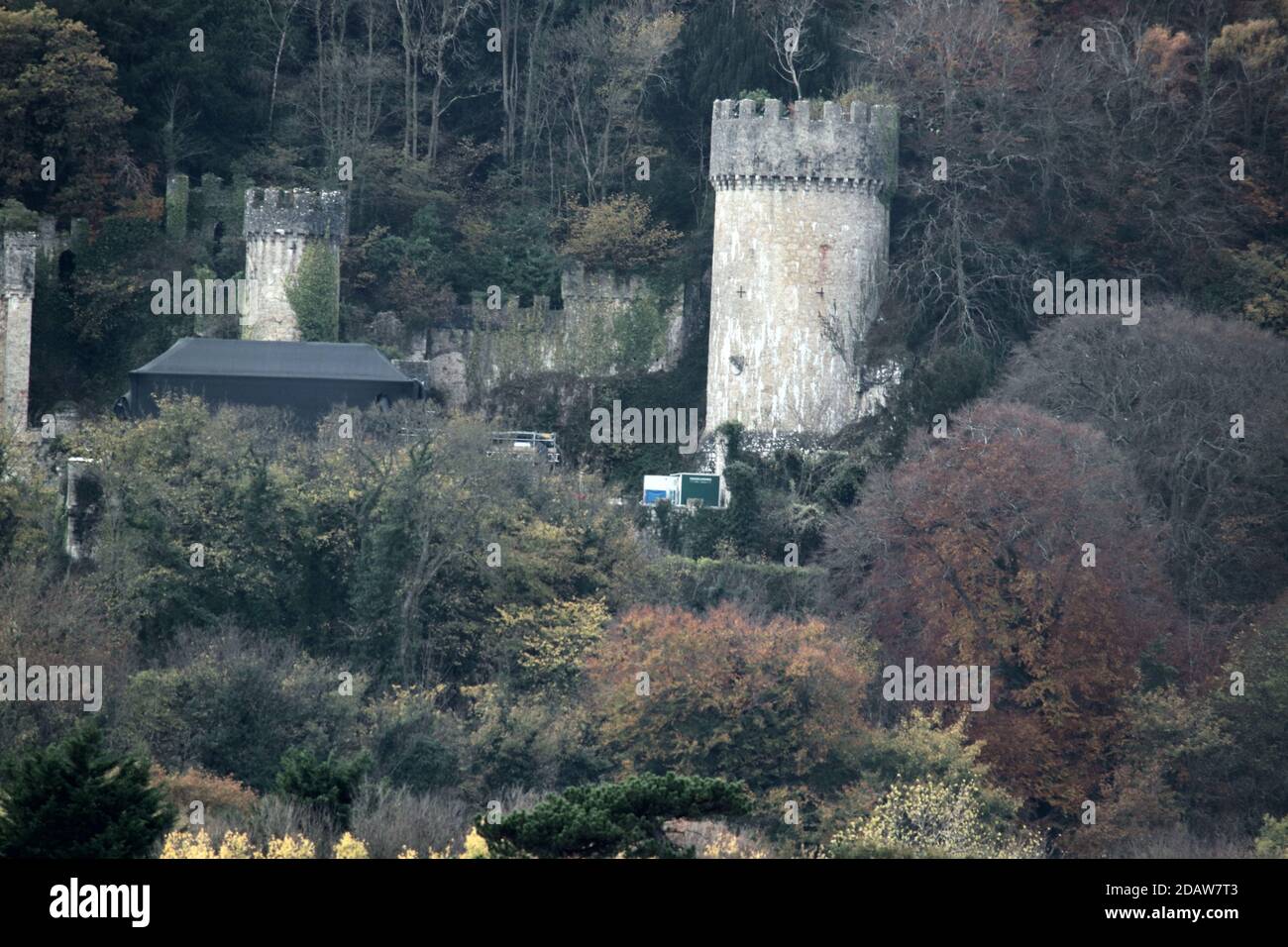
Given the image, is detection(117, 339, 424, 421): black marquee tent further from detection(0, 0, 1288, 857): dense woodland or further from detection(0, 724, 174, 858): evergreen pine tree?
detection(0, 724, 174, 858): evergreen pine tree

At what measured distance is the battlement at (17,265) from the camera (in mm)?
50062

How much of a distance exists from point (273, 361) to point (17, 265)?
5683mm

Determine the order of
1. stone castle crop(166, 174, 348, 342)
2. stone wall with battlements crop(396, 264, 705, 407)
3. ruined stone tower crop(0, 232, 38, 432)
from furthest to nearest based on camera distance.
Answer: stone wall with battlements crop(396, 264, 705, 407)
ruined stone tower crop(0, 232, 38, 432)
stone castle crop(166, 174, 348, 342)

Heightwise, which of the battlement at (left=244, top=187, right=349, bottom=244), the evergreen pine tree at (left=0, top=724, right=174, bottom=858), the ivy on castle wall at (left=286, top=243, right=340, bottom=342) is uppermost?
A: the battlement at (left=244, top=187, right=349, bottom=244)

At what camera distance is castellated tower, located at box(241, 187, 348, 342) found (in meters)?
49.4

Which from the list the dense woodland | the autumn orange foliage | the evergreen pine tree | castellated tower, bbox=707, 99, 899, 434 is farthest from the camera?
castellated tower, bbox=707, 99, 899, 434

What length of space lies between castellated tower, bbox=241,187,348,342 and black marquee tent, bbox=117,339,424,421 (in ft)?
3.53

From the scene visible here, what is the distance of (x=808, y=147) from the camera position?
155 ft

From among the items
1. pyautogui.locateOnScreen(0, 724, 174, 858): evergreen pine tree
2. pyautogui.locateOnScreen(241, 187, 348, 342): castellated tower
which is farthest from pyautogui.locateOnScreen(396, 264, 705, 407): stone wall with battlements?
pyautogui.locateOnScreen(0, 724, 174, 858): evergreen pine tree

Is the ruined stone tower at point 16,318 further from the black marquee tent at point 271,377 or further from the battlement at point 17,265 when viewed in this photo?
the black marquee tent at point 271,377

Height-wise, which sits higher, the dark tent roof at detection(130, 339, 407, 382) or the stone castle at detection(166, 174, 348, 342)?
the stone castle at detection(166, 174, 348, 342)

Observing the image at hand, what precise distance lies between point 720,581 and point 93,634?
390 inches

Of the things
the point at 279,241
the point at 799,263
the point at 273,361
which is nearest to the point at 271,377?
the point at 273,361
